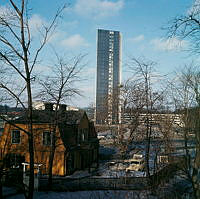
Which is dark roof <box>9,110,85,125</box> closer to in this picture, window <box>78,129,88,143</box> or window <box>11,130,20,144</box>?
window <box>11,130,20,144</box>

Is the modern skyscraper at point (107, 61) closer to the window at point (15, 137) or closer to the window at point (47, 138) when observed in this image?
the window at point (15, 137)

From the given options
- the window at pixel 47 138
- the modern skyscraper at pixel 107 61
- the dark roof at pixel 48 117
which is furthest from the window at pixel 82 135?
the modern skyscraper at pixel 107 61

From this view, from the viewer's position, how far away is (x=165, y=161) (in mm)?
13250

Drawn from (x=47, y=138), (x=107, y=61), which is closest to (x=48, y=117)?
(x=47, y=138)

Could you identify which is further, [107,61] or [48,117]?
[107,61]

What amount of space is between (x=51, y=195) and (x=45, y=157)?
684 cm

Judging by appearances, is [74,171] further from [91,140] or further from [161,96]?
[161,96]

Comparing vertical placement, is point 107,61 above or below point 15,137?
above

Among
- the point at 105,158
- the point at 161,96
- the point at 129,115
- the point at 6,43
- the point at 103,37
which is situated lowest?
the point at 105,158

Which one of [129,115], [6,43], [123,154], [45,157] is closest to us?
[6,43]

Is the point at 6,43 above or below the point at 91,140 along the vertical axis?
above

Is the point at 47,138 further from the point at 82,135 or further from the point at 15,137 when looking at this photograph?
the point at 82,135

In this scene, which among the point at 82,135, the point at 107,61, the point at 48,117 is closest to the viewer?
the point at 48,117

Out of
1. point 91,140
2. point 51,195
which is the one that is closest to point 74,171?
point 91,140
